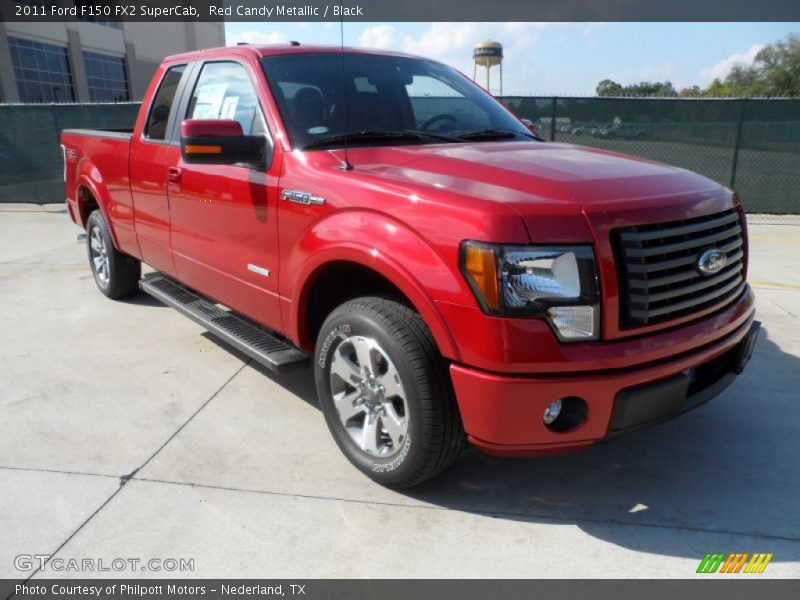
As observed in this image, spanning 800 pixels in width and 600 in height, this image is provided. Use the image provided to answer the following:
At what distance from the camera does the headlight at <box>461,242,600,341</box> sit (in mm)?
2305

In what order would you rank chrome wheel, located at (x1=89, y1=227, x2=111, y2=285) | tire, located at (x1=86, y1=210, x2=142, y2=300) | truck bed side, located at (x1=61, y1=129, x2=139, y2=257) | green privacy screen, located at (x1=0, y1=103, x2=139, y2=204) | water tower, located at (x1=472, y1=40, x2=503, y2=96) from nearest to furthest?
truck bed side, located at (x1=61, y1=129, x2=139, y2=257) < tire, located at (x1=86, y1=210, x2=142, y2=300) < chrome wheel, located at (x1=89, y1=227, x2=111, y2=285) < green privacy screen, located at (x1=0, y1=103, x2=139, y2=204) < water tower, located at (x1=472, y1=40, x2=503, y2=96)

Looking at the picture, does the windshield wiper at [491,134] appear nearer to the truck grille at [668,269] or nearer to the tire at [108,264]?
the truck grille at [668,269]

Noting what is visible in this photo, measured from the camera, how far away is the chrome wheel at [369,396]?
2.75m

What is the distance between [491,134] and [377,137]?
0.74m

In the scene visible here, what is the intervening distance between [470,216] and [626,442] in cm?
172

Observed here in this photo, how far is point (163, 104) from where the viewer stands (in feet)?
14.8

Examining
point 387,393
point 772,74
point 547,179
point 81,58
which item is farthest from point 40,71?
point 772,74

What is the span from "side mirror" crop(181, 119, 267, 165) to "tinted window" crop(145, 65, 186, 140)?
141 centimetres

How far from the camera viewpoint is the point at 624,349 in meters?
2.39

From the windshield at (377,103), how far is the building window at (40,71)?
30179mm

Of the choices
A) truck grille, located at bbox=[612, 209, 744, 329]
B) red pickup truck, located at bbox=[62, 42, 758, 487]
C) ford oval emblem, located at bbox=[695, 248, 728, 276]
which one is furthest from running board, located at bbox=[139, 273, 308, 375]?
ford oval emblem, located at bbox=[695, 248, 728, 276]

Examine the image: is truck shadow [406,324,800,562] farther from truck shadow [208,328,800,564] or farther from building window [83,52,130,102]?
building window [83,52,130,102]

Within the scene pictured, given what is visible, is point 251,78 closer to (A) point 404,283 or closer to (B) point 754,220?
(A) point 404,283
